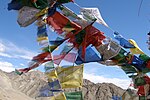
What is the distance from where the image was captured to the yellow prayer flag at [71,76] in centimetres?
600

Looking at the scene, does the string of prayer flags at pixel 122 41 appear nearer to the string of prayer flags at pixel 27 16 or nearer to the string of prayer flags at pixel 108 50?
the string of prayer flags at pixel 108 50

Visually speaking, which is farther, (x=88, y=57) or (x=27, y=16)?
(x=88, y=57)

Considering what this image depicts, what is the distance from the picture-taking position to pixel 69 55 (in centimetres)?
656

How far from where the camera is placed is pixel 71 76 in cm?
609

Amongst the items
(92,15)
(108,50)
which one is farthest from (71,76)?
(92,15)

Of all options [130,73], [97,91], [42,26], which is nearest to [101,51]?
[130,73]

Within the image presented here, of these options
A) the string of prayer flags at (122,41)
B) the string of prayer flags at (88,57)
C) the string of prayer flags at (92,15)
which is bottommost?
the string of prayer flags at (88,57)

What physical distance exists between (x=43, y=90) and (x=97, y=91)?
143 m

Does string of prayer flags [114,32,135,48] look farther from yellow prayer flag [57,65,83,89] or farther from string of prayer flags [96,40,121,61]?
yellow prayer flag [57,65,83,89]

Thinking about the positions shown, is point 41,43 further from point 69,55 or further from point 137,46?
point 137,46

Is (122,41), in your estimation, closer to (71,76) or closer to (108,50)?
(108,50)

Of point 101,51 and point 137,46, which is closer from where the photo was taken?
point 101,51

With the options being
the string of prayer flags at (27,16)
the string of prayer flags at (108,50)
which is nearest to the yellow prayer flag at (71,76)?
the string of prayer flags at (108,50)

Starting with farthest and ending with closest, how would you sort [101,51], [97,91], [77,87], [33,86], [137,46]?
1. [33,86]
2. [97,91]
3. [137,46]
4. [101,51]
5. [77,87]
